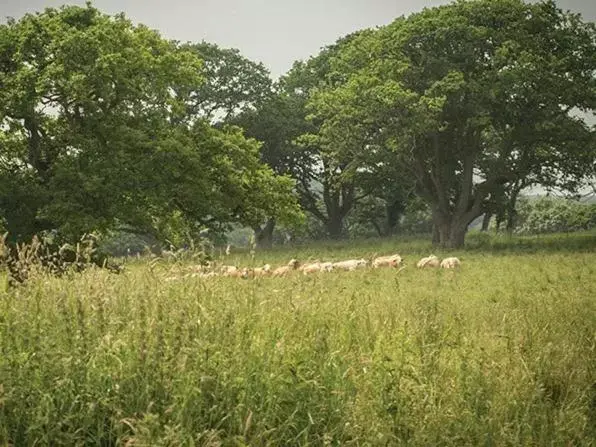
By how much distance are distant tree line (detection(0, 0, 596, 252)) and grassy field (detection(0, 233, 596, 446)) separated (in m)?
2.18

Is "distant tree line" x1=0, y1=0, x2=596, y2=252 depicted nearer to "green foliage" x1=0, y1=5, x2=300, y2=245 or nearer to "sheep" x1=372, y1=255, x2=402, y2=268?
"green foliage" x1=0, y1=5, x2=300, y2=245

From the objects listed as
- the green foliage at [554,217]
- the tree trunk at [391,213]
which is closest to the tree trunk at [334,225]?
the tree trunk at [391,213]

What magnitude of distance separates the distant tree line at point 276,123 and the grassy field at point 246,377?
85.6 inches

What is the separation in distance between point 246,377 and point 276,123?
4183 cm

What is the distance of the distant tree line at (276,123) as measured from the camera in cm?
1544

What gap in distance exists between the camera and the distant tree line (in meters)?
15.4

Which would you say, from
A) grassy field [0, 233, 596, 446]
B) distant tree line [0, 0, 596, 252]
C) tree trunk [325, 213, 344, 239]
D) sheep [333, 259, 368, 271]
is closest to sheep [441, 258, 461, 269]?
sheep [333, 259, 368, 271]

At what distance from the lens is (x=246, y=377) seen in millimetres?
4254

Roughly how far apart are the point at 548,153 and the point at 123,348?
2910 cm

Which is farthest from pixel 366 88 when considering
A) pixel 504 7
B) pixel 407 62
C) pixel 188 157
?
pixel 188 157

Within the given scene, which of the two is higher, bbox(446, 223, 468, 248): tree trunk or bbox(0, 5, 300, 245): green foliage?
bbox(0, 5, 300, 245): green foliage

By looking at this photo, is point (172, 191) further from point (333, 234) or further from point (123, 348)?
point (333, 234)

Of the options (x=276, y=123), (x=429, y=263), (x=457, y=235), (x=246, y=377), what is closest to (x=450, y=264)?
(x=429, y=263)

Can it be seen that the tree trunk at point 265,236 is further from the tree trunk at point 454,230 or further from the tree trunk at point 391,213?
the tree trunk at point 454,230
